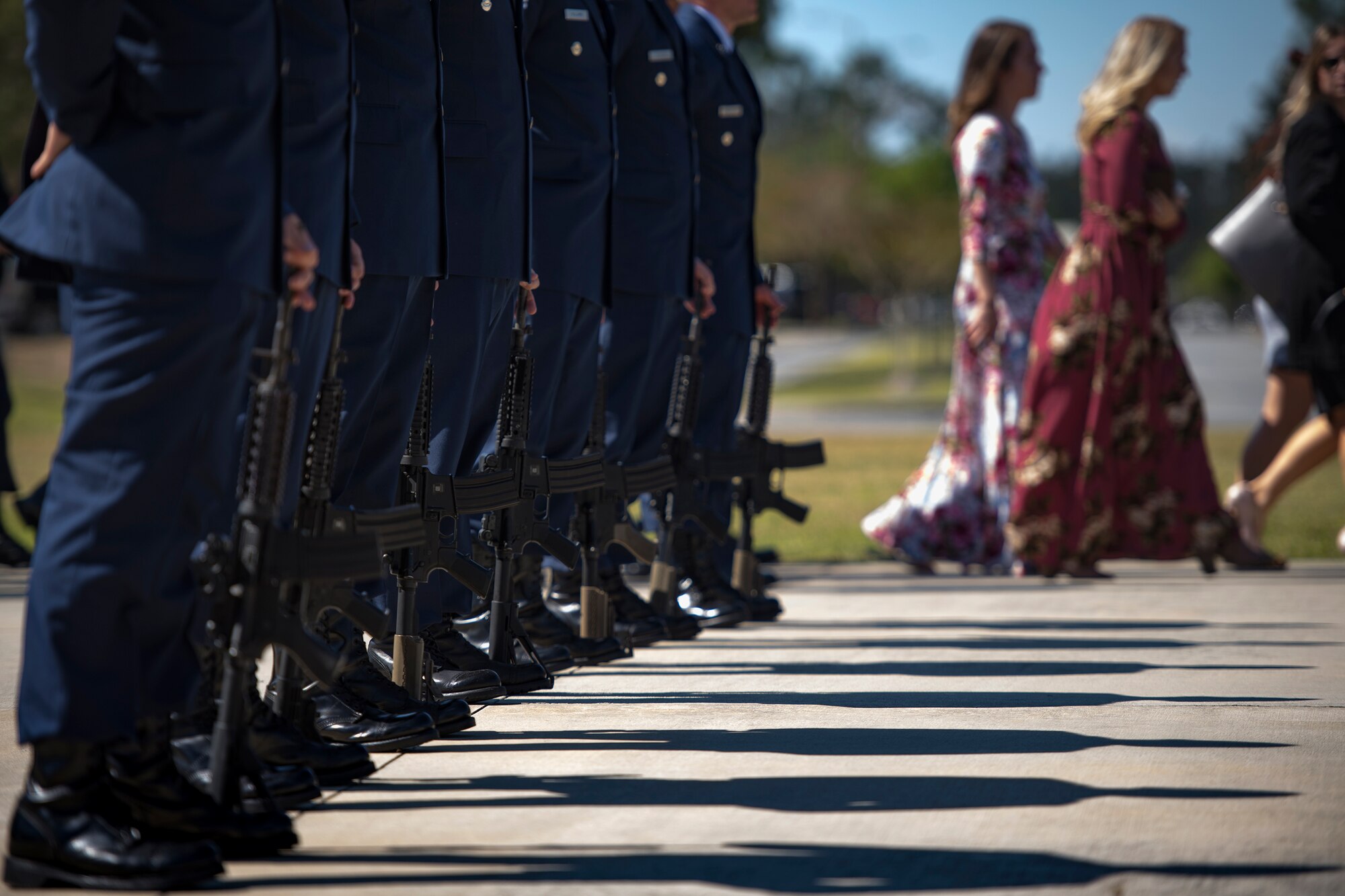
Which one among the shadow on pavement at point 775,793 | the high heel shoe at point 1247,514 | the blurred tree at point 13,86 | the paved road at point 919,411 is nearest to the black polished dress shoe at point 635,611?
the shadow on pavement at point 775,793

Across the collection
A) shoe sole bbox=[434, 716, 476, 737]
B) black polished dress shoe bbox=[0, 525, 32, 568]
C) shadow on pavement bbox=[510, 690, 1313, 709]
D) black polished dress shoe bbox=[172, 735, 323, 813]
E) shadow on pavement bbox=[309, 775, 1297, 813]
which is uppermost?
black polished dress shoe bbox=[172, 735, 323, 813]

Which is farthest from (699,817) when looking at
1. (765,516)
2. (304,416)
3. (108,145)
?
(765,516)

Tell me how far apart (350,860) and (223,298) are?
958 millimetres

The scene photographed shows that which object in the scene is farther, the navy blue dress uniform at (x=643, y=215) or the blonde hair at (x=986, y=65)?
the blonde hair at (x=986, y=65)

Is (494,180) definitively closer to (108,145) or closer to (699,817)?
(108,145)

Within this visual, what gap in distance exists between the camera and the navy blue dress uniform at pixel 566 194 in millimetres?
4918

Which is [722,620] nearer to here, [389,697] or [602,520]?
[602,520]

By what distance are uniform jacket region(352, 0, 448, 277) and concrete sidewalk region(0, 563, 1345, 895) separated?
3.65 ft

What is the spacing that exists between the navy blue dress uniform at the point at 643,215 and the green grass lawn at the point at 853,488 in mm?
3012

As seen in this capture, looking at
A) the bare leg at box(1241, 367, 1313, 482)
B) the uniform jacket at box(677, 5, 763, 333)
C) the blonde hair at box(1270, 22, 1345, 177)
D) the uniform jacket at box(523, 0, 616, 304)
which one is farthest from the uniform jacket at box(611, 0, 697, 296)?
the bare leg at box(1241, 367, 1313, 482)

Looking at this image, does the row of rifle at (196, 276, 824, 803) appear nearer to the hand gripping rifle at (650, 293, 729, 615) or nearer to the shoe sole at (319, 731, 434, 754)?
the hand gripping rifle at (650, 293, 729, 615)

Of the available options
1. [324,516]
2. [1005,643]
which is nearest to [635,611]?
[1005,643]

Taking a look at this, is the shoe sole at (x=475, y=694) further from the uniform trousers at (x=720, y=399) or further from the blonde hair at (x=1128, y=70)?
the blonde hair at (x=1128, y=70)

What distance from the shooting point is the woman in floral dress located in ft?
25.2
